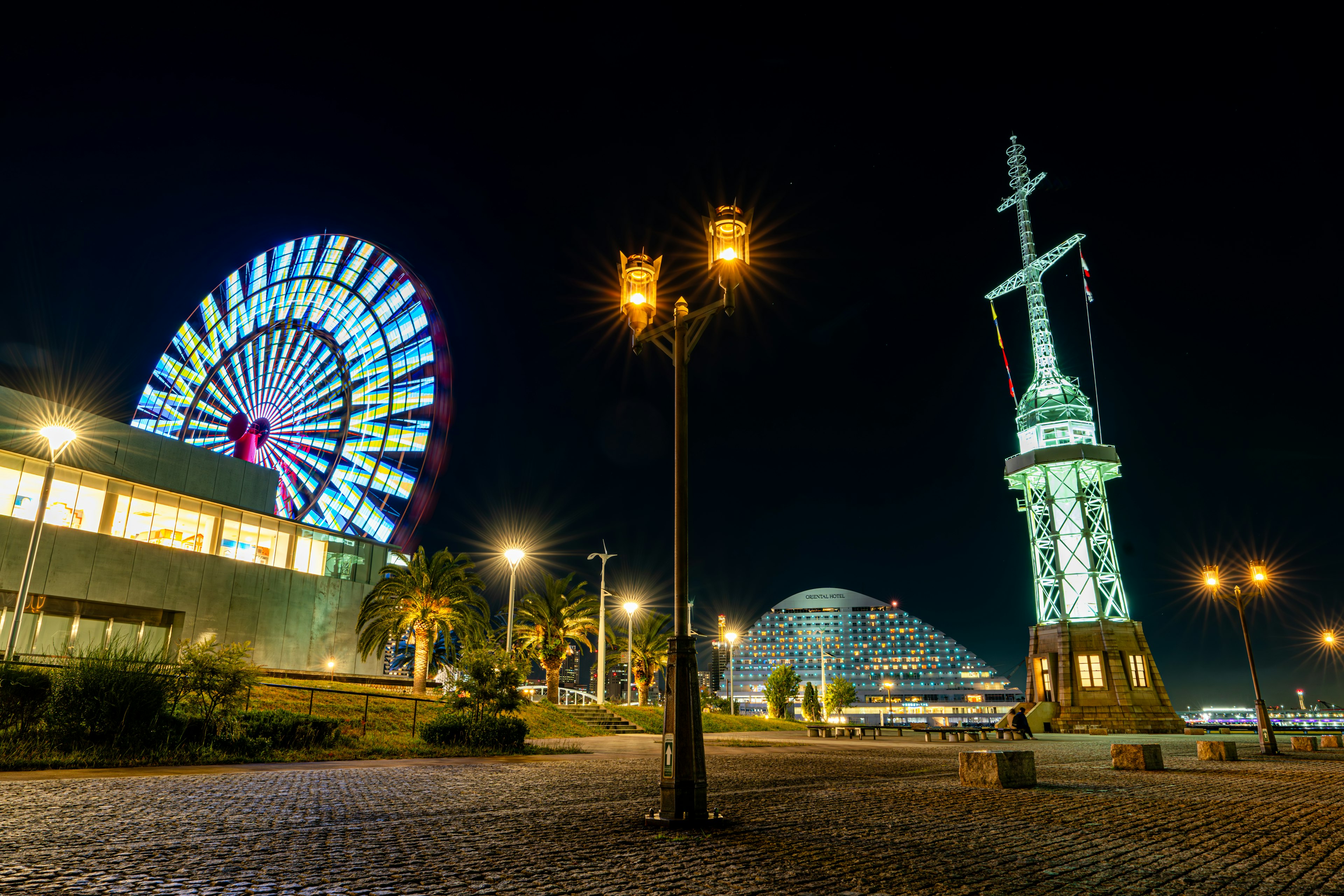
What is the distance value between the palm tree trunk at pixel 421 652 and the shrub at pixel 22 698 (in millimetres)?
18485

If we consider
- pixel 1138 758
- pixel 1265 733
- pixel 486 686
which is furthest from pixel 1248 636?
pixel 486 686

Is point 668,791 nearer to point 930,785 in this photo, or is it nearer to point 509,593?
point 930,785

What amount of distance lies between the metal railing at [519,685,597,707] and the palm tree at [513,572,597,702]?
1.90 feet

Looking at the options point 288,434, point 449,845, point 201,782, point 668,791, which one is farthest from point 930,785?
point 288,434

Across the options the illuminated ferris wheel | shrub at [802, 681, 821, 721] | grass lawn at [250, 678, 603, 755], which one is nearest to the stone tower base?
shrub at [802, 681, 821, 721]

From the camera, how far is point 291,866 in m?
4.58

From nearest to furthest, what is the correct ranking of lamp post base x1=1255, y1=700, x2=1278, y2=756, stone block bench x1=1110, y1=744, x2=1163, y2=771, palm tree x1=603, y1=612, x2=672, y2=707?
stone block bench x1=1110, y1=744, x2=1163, y2=771, lamp post base x1=1255, y1=700, x2=1278, y2=756, palm tree x1=603, y1=612, x2=672, y2=707

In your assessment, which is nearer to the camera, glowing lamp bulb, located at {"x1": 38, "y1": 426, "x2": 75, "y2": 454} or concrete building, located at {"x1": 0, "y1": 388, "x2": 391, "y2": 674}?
glowing lamp bulb, located at {"x1": 38, "y1": 426, "x2": 75, "y2": 454}

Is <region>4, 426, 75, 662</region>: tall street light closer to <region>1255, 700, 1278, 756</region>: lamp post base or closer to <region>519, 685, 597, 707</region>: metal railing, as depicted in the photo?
<region>519, 685, 597, 707</region>: metal railing

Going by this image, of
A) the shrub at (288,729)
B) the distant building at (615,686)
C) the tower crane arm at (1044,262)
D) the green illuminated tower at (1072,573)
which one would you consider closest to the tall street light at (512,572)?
the shrub at (288,729)

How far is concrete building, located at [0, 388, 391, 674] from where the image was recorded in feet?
95.0

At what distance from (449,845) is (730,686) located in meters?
47.5

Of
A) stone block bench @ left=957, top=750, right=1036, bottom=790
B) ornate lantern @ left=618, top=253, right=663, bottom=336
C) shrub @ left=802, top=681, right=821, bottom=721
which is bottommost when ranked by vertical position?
shrub @ left=802, top=681, right=821, bottom=721

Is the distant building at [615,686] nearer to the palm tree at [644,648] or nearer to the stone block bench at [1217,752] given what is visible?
the palm tree at [644,648]
